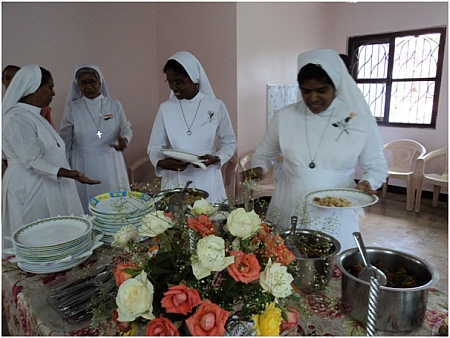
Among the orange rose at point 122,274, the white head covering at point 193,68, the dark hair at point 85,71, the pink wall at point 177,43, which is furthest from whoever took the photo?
the pink wall at point 177,43

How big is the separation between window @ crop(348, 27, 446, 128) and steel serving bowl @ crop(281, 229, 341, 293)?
456cm

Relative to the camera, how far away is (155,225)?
2.46 ft

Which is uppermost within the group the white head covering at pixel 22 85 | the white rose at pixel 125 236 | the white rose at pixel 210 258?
the white head covering at pixel 22 85

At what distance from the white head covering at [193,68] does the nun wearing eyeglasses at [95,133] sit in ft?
2.47

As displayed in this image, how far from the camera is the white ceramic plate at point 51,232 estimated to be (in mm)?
1263

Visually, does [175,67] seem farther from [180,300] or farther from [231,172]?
[231,172]

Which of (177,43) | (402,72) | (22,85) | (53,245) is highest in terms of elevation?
(177,43)

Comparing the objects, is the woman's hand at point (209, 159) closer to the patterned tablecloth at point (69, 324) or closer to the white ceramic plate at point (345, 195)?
the white ceramic plate at point (345, 195)

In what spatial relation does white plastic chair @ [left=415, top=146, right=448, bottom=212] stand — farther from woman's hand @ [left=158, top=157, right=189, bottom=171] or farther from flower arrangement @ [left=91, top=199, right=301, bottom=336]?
flower arrangement @ [left=91, top=199, right=301, bottom=336]

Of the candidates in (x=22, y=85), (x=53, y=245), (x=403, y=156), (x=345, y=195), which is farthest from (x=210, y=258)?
(x=403, y=156)

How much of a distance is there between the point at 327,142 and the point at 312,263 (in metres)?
0.80

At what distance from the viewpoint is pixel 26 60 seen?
3.34m

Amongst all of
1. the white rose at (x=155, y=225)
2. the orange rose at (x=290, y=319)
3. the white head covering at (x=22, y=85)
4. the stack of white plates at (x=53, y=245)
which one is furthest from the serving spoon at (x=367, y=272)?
the white head covering at (x=22, y=85)

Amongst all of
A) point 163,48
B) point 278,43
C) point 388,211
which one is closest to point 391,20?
point 278,43
